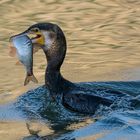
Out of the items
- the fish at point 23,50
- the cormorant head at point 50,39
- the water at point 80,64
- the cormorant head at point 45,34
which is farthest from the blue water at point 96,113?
the cormorant head at point 45,34

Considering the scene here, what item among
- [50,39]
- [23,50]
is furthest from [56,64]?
[23,50]

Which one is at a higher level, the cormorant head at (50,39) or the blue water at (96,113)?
the cormorant head at (50,39)

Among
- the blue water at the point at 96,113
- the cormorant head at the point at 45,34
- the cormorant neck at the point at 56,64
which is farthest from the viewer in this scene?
the cormorant neck at the point at 56,64

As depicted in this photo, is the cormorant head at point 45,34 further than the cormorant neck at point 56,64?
No

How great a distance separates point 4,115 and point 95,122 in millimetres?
1173

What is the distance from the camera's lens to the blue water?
7.93 m

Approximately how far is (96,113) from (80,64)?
9.06 ft

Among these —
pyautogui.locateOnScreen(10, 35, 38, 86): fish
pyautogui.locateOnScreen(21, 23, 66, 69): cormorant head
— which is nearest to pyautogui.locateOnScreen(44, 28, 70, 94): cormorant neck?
pyautogui.locateOnScreen(21, 23, 66, 69): cormorant head

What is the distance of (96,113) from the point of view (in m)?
8.52

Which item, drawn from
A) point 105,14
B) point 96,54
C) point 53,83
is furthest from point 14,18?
point 53,83

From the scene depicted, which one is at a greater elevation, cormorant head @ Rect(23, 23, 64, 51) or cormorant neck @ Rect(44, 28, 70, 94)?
cormorant head @ Rect(23, 23, 64, 51)

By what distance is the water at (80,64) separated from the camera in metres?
8.20

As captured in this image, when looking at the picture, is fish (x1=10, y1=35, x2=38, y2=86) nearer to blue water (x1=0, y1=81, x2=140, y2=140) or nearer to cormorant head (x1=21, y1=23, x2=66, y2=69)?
cormorant head (x1=21, y1=23, x2=66, y2=69)

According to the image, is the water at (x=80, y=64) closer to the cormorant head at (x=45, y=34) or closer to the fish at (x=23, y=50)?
the fish at (x=23, y=50)
